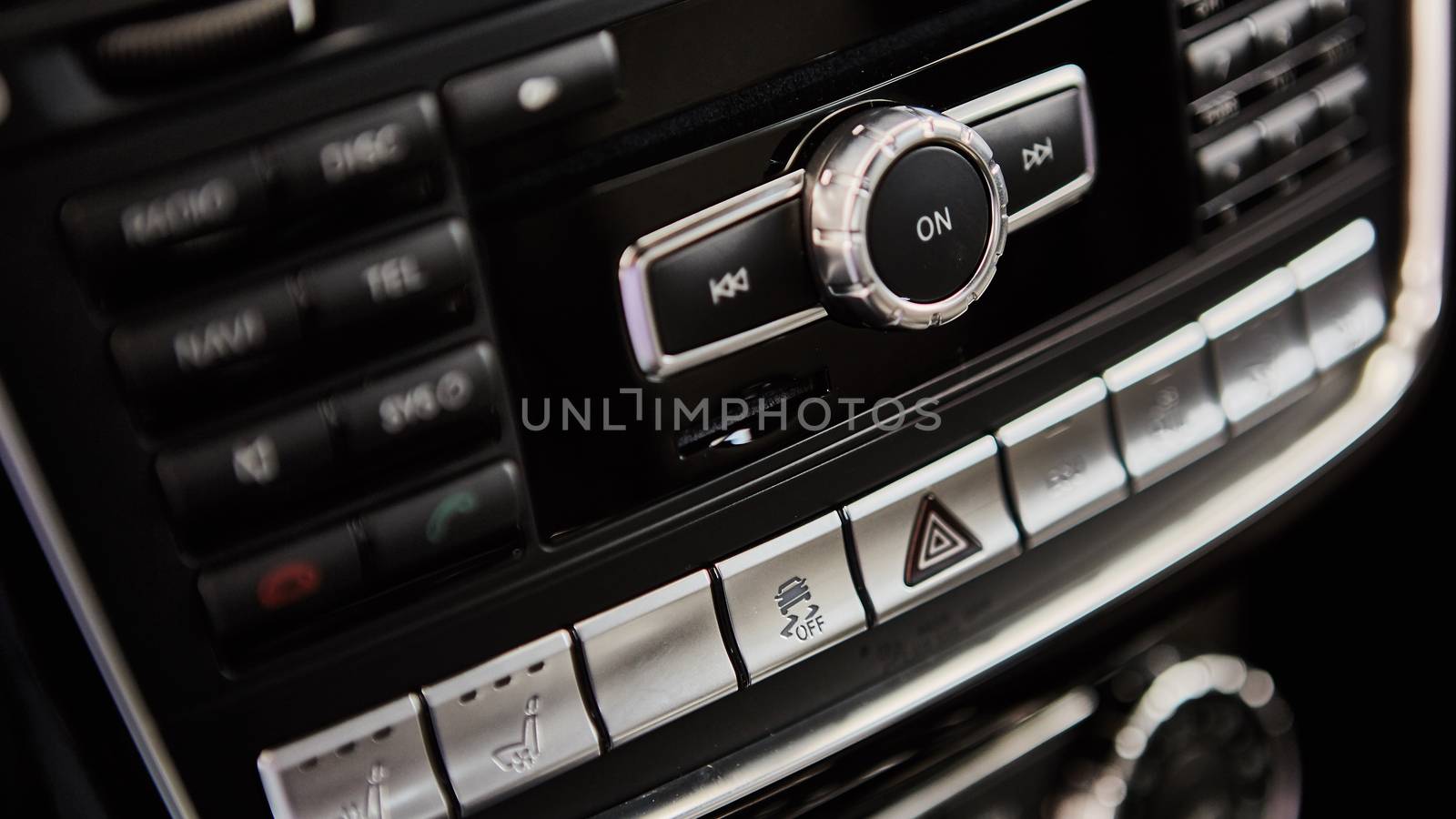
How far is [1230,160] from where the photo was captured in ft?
1.54

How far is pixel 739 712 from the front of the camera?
412 millimetres

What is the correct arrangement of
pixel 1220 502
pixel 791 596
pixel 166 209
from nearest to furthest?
pixel 166 209, pixel 791 596, pixel 1220 502

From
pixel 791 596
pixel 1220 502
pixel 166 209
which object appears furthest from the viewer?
pixel 1220 502

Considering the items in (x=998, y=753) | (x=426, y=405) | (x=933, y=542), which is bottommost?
(x=998, y=753)

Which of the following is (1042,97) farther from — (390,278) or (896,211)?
(390,278)

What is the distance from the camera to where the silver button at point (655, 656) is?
1.24 ft

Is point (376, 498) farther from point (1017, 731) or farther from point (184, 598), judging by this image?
point (1017, 731)

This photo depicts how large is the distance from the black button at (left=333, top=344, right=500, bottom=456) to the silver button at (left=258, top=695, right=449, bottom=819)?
0.08 metres

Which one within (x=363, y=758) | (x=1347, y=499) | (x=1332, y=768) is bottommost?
(x=1332, y=768)

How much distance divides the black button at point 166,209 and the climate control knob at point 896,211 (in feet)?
0.52

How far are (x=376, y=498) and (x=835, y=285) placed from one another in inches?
5.8

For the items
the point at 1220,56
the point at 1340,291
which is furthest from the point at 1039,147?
the point at 1340,291

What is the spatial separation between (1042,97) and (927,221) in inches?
3.1

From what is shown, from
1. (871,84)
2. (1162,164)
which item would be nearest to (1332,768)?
(1162,164)
